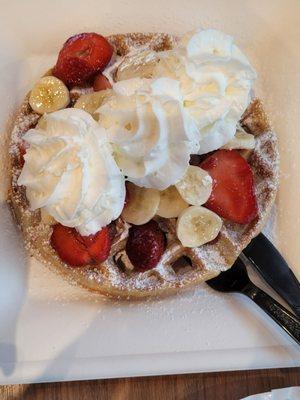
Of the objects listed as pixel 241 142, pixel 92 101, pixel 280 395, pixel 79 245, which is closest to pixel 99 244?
pixel 79 245

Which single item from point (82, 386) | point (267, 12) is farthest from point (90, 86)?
point (82, 386)

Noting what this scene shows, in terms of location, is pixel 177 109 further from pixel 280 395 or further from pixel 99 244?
pixel 280 395

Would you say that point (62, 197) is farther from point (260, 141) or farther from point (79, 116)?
point (260, 141)

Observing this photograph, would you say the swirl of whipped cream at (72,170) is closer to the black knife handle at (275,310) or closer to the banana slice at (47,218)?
the banana slice at (47,218)

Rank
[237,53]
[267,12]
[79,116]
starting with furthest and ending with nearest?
[267,12] → [237,53] → [79,116]

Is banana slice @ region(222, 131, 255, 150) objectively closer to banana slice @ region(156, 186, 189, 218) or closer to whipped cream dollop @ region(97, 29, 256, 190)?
whipped cream dollop @ region(97, 29, 256, 190)
